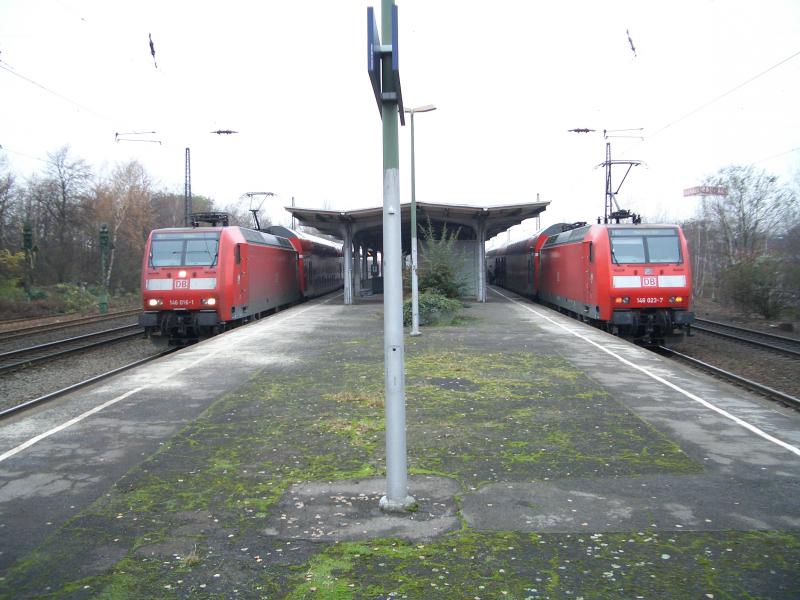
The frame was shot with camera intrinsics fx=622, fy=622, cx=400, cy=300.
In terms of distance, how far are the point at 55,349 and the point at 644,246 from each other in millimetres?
14660

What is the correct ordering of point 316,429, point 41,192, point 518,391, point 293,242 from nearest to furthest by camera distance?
1. point 316,429
2. point 518,391
3. point 293,242
4. point 41,192

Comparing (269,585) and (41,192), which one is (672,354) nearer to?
(269,585)

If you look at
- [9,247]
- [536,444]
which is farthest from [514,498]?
[9,247]

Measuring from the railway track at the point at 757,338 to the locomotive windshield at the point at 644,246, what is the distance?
9.70ft

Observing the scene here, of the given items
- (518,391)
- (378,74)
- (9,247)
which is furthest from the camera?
(9,247)

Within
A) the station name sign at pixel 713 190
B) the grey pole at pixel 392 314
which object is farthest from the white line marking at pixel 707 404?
the station name sign at pixel 713 190

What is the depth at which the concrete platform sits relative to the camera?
3.63m

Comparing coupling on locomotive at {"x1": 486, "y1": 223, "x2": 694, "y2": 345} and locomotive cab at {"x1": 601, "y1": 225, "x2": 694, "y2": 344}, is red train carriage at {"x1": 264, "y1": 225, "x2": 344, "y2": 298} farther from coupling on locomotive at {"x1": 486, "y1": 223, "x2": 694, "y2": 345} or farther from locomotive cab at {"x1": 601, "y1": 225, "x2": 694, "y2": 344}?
locomotive cab at {"x1": 601, "y1": 225, "x2": 694, "y2": 344}

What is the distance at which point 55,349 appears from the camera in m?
15.4

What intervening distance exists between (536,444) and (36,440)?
5.08 metres

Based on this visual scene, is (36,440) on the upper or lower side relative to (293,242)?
lower

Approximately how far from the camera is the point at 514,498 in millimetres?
4773

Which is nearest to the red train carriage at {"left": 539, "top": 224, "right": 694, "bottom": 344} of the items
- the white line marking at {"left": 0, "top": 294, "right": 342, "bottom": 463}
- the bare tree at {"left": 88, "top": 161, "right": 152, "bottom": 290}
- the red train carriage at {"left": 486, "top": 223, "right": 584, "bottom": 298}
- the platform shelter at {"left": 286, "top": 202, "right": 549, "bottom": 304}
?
the platform shelter at {"left": 286, "top": 202, "right": 549, "bottom": 304}

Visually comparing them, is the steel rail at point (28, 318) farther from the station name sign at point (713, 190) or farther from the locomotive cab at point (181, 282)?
the station name sign at point (713, 190)
